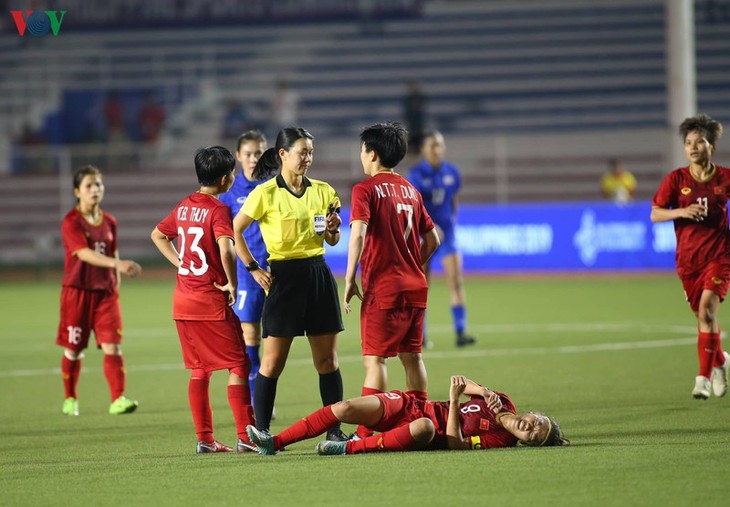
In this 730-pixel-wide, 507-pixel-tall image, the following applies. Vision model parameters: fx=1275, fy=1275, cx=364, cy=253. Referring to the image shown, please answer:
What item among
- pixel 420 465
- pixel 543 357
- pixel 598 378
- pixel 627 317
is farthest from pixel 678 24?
pixel 420 465

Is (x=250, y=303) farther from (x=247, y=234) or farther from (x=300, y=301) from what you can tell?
(x=300, y=301)

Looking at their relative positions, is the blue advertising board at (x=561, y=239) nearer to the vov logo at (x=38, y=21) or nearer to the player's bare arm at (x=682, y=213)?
the vov logo at (x=38, y=21)

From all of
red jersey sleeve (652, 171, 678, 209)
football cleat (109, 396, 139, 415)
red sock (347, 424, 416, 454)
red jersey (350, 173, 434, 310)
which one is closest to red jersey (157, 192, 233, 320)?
red jersey (350, 173, 434, 310)

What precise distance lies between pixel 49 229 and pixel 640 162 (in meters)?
14.6

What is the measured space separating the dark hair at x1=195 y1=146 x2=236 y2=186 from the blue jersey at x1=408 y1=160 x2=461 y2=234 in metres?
6.56

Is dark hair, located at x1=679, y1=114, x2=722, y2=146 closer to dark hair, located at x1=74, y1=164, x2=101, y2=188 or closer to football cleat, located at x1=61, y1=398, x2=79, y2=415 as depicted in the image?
dark hair, located at x1=74, y1=164, x2=101, y2=188

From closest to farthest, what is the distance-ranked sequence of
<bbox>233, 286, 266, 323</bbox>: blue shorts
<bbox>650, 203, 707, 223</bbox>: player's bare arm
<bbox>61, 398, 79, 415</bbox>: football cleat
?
<bbox>233, 286, 266, 323</bbox>: blue shorts
<bbox>650, 203, 707, 223</bbox>: player's bare arm
<bbox>61, 398, 79, 415</bbox>: football cleat

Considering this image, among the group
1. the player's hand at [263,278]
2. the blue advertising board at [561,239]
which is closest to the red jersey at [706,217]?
the player's hand at [263,278]

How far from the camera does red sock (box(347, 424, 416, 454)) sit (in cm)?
785

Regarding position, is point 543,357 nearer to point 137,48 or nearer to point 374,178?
point 374,178

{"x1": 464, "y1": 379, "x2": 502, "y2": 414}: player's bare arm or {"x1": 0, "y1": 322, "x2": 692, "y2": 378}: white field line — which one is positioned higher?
{"x1": 464, "y1": 379, "x2": 502, "y2": 414}: player's bare arm

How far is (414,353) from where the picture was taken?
8508 millimetres

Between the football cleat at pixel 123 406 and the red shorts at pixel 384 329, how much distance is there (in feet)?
9.78

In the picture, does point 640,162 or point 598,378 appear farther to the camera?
point 640,162
